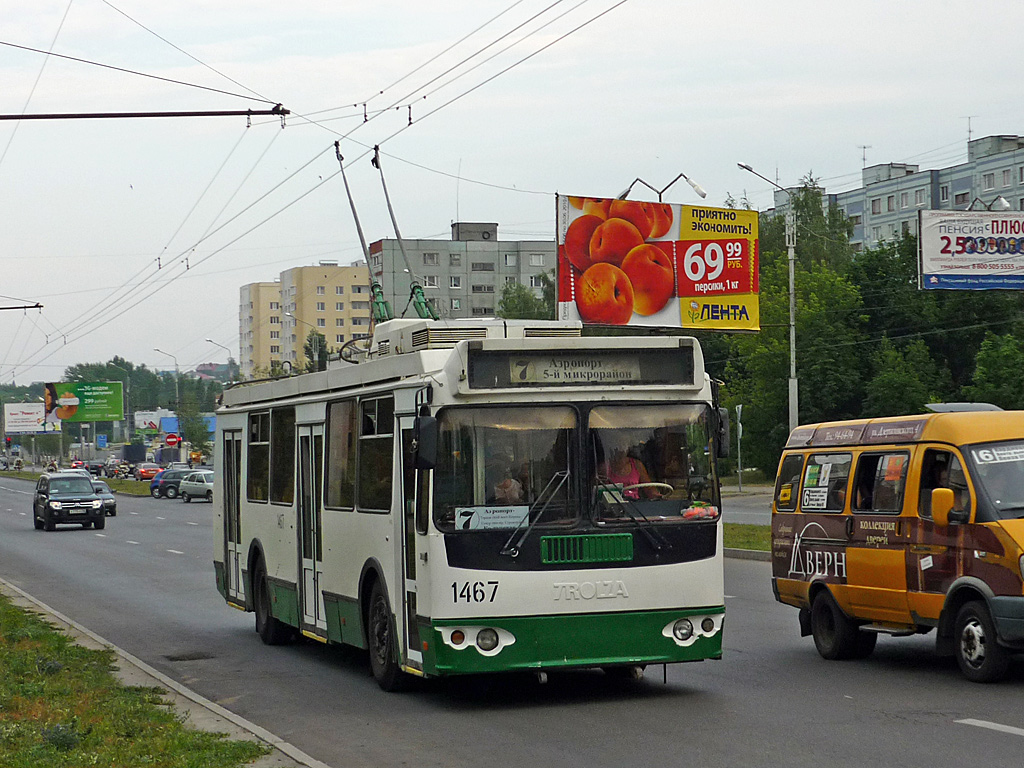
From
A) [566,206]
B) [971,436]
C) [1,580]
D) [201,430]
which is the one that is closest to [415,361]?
[971,436]

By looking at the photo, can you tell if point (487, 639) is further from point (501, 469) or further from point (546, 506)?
point (501, 469)

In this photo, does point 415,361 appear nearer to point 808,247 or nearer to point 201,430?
point 808,247

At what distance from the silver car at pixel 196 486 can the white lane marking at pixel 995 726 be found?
55602mm

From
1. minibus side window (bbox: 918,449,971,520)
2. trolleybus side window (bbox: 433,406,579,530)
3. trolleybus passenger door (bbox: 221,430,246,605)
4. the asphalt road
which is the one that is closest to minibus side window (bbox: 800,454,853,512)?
minibus side window (bbox: 918,449,971,520)

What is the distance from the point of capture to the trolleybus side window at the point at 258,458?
1467 cm

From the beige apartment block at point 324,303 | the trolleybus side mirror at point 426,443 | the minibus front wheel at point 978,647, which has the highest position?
the beige apartment block at point 324,303

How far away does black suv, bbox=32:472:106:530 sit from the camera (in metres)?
43.2

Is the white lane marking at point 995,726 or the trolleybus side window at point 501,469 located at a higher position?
the trolleybus side window at point 501,469

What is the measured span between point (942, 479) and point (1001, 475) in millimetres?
548

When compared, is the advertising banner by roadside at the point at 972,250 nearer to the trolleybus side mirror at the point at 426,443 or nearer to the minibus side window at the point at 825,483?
the minibus side window at the point at 825,483

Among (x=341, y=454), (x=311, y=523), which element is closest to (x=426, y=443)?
(x=341, y=454)

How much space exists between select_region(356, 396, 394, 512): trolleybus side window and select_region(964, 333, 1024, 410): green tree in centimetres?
3969

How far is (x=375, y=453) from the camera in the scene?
11.3m

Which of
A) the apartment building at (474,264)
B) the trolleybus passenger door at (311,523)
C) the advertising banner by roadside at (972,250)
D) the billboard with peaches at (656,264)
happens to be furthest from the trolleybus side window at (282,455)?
the apartment building at (474,264)
